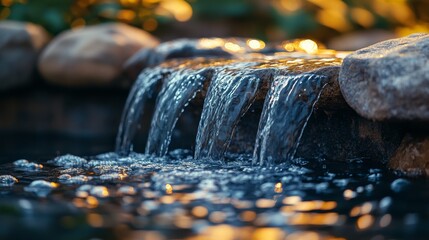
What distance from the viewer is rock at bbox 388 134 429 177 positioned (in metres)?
4.56

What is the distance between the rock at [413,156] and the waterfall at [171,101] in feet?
5.51

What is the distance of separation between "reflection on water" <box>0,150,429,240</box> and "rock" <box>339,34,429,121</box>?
1.35 feet

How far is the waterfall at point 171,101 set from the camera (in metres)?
5.79

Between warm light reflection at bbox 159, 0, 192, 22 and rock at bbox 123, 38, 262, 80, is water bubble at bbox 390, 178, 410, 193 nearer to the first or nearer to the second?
rock at bbox 123, 38, 262, 80

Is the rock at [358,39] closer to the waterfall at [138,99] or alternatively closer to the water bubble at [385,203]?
the waterfall at [138,99]

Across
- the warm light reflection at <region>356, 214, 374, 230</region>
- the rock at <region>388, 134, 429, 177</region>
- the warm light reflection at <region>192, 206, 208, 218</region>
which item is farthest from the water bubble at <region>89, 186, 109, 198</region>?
the rock at <region>388, 134, 429, 177</region>

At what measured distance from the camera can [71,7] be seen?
10.3m

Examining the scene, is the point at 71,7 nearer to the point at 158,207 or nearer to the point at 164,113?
the point at 164,113

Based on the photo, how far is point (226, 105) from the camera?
5.35 m

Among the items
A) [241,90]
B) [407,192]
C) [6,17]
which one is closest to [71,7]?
[6,17]

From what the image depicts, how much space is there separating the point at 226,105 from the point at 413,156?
1.39 m

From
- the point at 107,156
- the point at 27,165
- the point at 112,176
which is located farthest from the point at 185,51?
the point at 112,176

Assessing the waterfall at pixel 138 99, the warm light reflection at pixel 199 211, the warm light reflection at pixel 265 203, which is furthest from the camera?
the waterfall at pixel 138 99

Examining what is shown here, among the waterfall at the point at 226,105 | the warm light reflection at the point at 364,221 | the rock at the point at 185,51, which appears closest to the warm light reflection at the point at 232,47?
the rock at the point at 185,51
